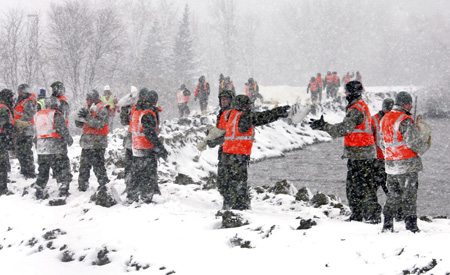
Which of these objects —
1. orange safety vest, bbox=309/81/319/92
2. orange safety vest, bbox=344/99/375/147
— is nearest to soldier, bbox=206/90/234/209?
orange safety vest, bbox=344/99/375/147

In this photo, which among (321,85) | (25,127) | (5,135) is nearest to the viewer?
(5,135)

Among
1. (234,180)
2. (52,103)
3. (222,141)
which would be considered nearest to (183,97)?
(52,103)

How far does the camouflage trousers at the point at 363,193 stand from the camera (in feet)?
19.7

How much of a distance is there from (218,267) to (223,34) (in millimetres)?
52121

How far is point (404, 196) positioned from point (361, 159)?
3.23 ft

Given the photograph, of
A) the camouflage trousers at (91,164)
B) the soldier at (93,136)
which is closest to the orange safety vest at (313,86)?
the soldier at (93,136)

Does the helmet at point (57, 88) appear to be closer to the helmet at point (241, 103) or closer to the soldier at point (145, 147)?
the soldier at point (145, 147)

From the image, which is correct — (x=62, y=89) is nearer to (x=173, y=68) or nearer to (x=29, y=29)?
(x=29, y=29)

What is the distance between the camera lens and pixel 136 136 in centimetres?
754

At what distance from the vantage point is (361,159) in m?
6.00

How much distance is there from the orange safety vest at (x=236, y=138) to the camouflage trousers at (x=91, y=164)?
3079 mm

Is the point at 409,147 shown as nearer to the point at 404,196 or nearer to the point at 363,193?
the point at 404,196

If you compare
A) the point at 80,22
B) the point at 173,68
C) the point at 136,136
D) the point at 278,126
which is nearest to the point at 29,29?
the point at 80,22

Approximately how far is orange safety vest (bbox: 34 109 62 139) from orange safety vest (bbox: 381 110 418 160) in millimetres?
5740
